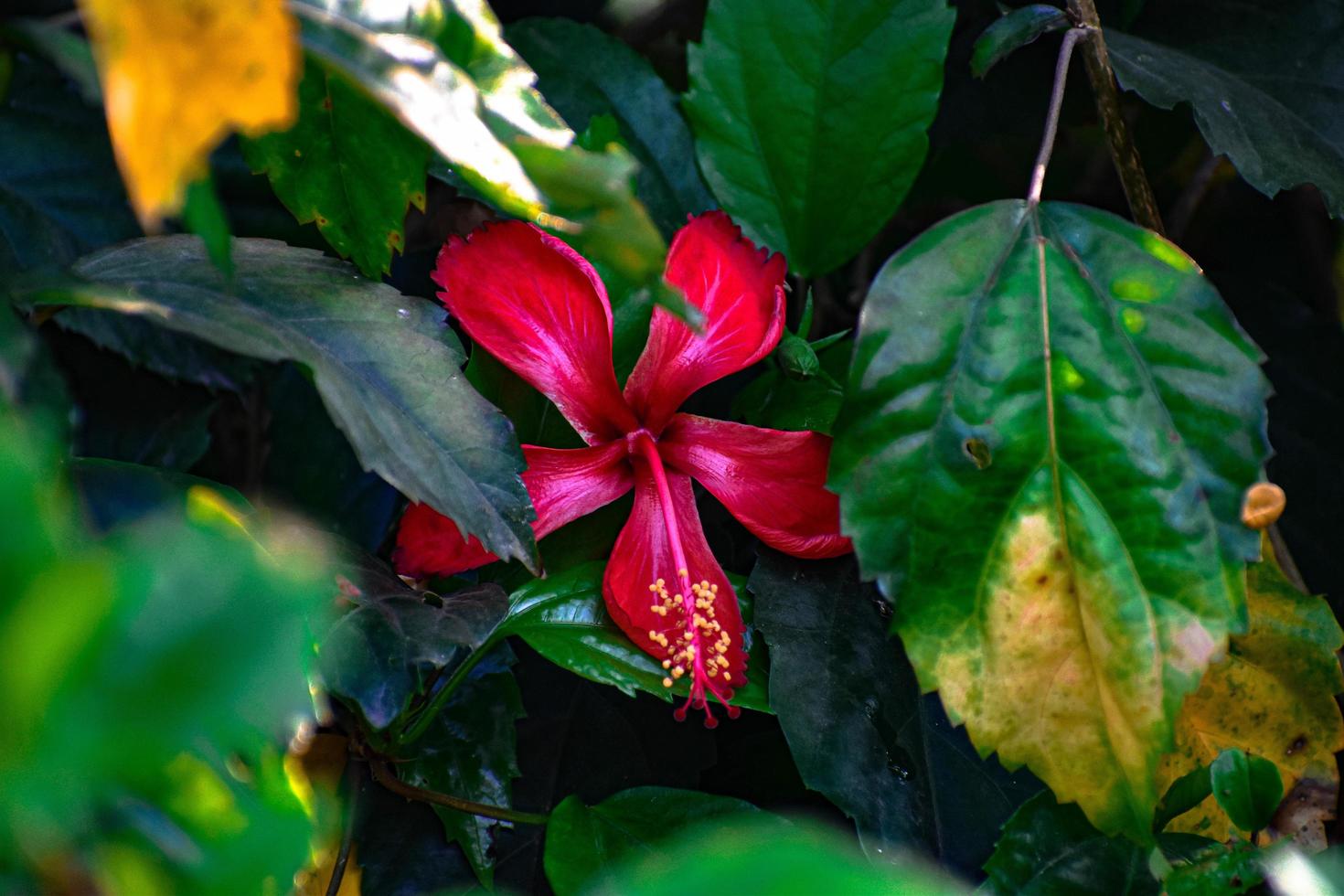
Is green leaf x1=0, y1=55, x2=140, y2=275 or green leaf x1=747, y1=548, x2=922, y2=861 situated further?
green leaf x1=0, y1=55, x2=140, y2=275

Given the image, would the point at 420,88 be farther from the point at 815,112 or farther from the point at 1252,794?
the point at 1252,794

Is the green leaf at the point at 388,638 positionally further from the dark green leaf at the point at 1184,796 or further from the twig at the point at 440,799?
the dark green leaf at the point at 1184,796

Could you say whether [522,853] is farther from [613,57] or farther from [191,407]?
[613,57]

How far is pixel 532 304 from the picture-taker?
0.65m

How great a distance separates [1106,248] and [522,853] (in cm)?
49

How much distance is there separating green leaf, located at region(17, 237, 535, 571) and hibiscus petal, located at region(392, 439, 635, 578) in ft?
0.20

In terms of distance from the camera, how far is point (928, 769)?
654 millimetres

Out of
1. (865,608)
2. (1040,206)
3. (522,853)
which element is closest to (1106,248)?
(1040,206)

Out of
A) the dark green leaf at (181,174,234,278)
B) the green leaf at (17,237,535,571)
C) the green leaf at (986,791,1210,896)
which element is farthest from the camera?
the green leaf at (986,791,1210,896)

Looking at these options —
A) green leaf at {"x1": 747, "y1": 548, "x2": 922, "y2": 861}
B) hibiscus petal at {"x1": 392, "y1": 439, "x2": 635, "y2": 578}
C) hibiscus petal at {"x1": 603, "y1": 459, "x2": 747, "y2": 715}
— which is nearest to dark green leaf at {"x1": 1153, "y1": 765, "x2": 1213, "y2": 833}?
green leaf at {"x1": 747, "y1": 548, "x2": 922, "y2": 861}

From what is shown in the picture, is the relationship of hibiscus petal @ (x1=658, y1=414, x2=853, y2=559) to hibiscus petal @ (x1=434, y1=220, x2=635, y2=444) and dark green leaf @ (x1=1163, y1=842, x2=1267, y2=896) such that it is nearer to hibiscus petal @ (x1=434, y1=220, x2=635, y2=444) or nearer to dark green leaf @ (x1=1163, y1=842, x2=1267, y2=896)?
hibiscus petal @ (x1=434, y1=220, x2=635, y2=444)

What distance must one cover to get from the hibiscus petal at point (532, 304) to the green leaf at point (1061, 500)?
6.2 inches

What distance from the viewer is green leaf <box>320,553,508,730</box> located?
54 centimetres

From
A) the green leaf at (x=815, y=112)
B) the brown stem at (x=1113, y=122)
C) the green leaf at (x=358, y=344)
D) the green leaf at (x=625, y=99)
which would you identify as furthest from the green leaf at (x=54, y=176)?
the brown stem at (x=1113, y=122)
